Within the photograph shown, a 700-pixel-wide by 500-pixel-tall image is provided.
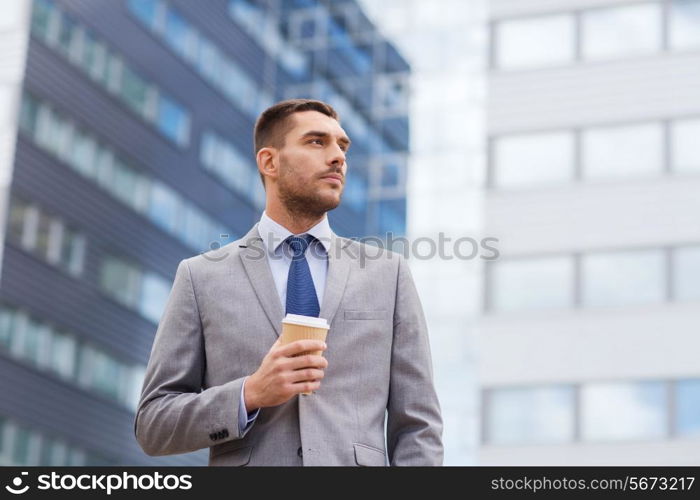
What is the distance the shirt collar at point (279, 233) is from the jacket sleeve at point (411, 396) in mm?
332

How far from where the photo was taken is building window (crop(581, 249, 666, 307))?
94.8 feet

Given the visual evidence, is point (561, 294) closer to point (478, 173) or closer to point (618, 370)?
point (618, 370)

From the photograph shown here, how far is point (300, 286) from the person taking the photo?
15.1 feet

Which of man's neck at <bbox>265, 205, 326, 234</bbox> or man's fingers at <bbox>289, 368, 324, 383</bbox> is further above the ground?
man's neck at <bbox>265, 205, 326, 234</bbox>

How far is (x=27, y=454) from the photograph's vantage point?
32.9 metres

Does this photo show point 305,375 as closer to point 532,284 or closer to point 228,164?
point 532,284

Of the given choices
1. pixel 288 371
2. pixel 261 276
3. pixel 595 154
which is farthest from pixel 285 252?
pixel 595 154

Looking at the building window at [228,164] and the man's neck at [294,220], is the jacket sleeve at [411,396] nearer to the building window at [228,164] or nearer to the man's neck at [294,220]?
the man's neck at [294,220]

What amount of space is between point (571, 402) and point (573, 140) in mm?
6486

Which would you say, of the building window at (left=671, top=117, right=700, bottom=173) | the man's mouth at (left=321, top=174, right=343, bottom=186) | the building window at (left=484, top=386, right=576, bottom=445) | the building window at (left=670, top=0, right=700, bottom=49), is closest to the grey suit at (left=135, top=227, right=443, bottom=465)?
the man's mouth at (left=321, top=174, right=343, bottom=186)

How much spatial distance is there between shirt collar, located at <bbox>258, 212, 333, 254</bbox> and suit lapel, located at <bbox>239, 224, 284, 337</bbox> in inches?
1.1

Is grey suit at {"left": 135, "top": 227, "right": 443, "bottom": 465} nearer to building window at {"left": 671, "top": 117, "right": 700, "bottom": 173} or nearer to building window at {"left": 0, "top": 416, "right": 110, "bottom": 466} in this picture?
building window at {"left": 671, "top": 117, "right": 700, "bottom": 173}
